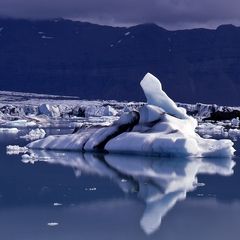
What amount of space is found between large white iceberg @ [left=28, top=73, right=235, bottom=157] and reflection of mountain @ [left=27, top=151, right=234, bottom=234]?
318 mm

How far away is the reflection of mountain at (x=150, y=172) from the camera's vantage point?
9.59 meters

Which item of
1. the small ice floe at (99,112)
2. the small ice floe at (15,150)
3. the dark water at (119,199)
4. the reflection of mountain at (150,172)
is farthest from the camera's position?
the small ice floe at (99,112)

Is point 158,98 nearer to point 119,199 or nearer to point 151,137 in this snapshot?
point 151,137

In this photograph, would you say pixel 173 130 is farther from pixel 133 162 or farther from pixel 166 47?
pixel 166 47

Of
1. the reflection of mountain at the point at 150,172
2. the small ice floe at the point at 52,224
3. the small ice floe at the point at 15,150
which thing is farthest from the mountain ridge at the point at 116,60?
the small ice floe at the point at 52,224

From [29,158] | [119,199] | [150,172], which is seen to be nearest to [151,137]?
[150,172]

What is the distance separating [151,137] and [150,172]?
2.74 meters

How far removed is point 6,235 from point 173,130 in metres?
8.53

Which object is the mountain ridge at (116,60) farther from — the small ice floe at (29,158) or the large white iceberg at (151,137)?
the small ice floe at (29,158)

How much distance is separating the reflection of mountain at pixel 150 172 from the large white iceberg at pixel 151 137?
0.32m

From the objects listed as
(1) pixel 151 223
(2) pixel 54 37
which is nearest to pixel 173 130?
(1) pixel 151 223

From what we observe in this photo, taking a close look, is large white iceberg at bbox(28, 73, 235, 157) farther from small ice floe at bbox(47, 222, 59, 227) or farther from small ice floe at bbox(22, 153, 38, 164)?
small ice floe at bbox(47, 222, 59, 227)

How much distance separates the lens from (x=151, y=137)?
15.6 meters

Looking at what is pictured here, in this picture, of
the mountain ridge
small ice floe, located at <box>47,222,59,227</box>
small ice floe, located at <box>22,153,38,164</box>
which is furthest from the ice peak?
the mountain ridge
